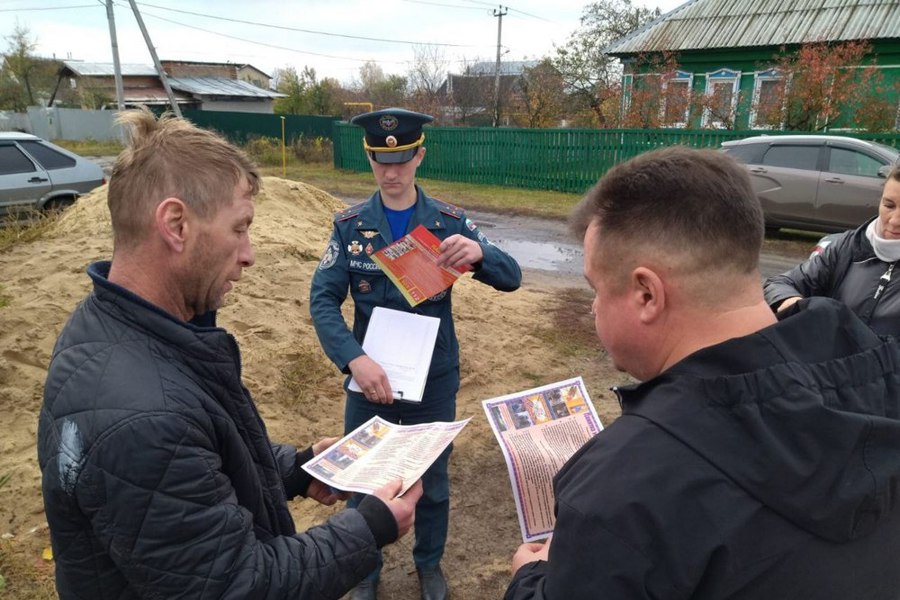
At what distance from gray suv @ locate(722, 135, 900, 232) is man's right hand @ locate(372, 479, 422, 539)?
9.60 metres

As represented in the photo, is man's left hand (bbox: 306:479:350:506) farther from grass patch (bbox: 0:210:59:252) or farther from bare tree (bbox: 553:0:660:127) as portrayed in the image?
bare tree (bbox: 553:0:660:127)

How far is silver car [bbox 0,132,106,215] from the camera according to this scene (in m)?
9.41

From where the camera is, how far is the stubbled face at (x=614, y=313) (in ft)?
3.90

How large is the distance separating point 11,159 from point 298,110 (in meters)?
28.3

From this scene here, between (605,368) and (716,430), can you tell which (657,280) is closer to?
(716,430)

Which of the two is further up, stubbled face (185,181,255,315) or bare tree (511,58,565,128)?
bare tree (511,58,565,128)

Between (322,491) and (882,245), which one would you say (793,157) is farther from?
(322,491)

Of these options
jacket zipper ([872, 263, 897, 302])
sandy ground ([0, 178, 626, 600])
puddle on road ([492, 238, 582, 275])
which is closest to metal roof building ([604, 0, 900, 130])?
puddle on road ([492, 238, 582, 275])

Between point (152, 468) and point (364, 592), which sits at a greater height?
point (152, 468)

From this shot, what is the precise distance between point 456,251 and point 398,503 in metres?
1.25

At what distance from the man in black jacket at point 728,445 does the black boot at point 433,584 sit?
1.92 metres

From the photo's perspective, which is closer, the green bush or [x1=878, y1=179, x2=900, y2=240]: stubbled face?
[x1=878, y1=179, x2=900, y2=240]: stubbled face

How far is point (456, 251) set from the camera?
8.60 ft

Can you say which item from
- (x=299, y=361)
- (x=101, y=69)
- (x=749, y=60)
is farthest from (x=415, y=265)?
(x=101, y=69)
